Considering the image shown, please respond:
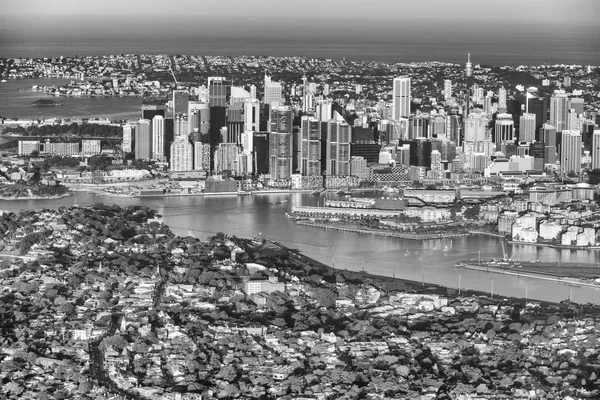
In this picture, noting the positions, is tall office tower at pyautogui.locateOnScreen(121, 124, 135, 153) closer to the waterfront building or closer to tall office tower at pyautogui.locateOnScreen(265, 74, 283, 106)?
the waterfront building

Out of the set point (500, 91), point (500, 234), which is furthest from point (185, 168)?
point (500, 91)

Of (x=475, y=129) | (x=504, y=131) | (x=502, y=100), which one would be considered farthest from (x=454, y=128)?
(x=502, y=100)

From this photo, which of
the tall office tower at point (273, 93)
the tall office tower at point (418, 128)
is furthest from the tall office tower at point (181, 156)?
the tall office tower at point (418, 128)

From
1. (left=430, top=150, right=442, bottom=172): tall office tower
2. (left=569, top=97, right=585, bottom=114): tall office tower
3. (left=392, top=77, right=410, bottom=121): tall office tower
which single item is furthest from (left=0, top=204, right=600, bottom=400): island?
(left=392, top=77, right=410, bottom=121): tall office tower

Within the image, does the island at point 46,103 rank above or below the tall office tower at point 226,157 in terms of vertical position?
above

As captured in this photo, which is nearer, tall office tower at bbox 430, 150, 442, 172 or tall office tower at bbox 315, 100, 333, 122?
tall office tower at bbox 430, 150, 442, 172

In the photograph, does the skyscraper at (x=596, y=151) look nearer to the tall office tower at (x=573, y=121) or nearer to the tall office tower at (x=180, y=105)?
the tall office tower at (x=573, y=121)

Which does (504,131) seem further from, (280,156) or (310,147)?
(280,156)
